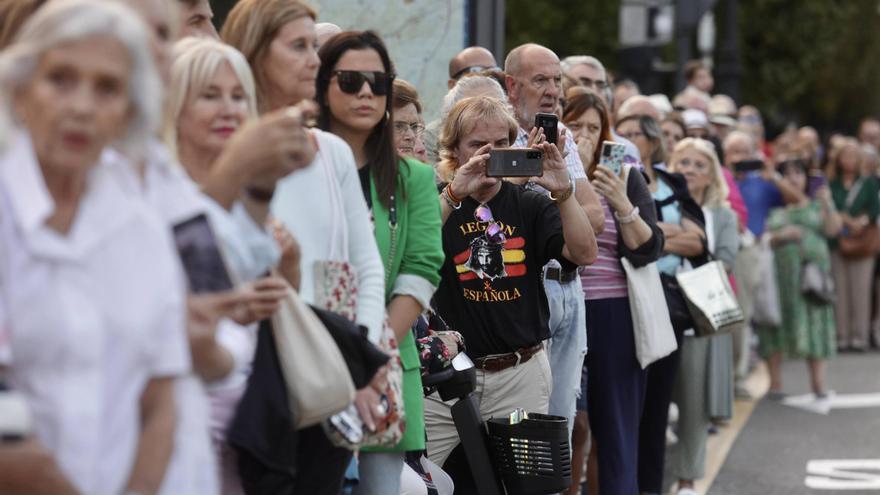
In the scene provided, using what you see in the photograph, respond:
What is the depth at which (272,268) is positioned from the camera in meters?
3.79

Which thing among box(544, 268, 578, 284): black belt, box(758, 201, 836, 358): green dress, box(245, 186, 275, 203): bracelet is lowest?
box(758, 201, 836, 358): green dress

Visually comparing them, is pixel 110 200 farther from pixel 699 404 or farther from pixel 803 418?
pixel 803 418

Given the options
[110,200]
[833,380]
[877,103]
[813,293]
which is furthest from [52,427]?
[877,103]

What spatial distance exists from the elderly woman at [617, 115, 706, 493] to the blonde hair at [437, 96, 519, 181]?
2.33 meters

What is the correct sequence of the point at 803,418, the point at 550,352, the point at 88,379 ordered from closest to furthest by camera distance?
the point at 88,379
the point at 550,352
the point at 803,418

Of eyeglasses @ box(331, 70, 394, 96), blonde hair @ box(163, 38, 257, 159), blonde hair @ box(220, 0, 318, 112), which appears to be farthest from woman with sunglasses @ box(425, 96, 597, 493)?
blonde hair @ box(163, 38, 257, 159)

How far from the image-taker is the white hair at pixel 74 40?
2881 millimetres

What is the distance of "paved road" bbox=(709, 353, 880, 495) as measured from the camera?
1027 centimetres

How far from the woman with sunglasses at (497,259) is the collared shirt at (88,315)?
377 cm

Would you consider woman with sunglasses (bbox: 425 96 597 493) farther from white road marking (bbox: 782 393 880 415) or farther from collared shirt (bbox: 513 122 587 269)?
white road marking (bbox: 782 393 880 415)

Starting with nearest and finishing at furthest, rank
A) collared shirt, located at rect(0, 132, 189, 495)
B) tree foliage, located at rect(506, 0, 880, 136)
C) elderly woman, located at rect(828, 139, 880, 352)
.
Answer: collared shirt, located at rect(0, 132, 189, 495)
elderly woman, located at rect(828, 139, 880, 352)
tree foliage, located at rect(506, 0, 880, 136)

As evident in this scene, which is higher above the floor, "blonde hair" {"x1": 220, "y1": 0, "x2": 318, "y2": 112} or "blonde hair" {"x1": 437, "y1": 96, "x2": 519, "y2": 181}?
"blonde hair" {"x1": 220, "y1": 0, "x2": 318, "y2": 112}

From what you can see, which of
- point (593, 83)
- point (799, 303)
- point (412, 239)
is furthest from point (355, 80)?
point (799, 303)

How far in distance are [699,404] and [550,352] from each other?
2.63m
